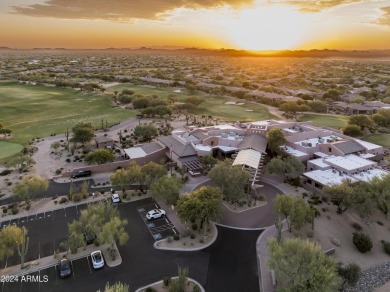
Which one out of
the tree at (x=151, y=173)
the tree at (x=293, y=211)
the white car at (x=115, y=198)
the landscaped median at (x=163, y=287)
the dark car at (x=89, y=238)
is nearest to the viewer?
the landscaped median at (x=163, y=287)

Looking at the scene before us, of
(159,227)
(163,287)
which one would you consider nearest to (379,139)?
(159,227)

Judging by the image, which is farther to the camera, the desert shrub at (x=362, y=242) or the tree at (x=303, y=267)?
the desert shrub at (x=362, y=242)

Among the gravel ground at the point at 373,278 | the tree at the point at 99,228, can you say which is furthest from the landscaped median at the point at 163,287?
the gravel ground at the point at 373,278

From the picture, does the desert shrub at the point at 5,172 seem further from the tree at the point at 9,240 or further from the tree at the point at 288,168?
the tree at the point at 288,168

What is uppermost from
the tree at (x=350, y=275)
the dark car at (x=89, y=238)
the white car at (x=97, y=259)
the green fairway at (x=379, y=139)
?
the tree at (x=350, y=275)

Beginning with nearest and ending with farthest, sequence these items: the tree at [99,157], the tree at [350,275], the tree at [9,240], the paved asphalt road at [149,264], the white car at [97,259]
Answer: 1. the tree at [350,275]
2. the paved asphalt road at [149,264]
3. the tree at [9,240]
4. the white car at [97,259]
5. the tree at [99,157]

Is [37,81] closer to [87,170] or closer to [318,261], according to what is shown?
[87,170]

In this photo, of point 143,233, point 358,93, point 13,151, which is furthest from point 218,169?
point 358,93
